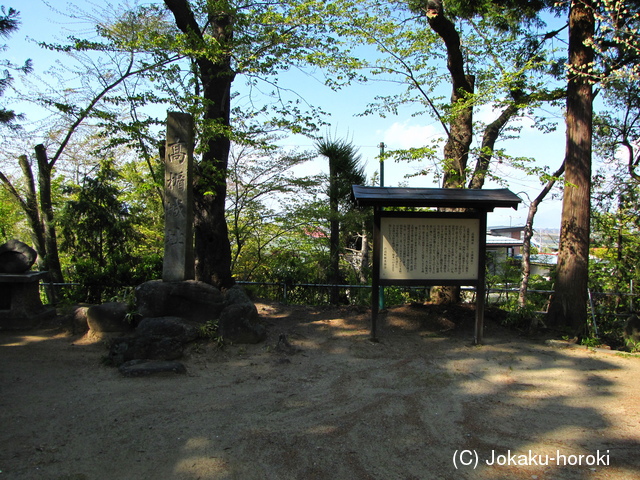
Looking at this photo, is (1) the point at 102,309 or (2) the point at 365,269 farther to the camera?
(2) the point at 365,269

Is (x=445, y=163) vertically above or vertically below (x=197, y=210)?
above

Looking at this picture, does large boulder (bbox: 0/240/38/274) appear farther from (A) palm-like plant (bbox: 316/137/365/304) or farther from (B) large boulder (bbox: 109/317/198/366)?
(A) palm-like plant (bbox: 316/137/365/304)

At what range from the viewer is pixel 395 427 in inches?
153

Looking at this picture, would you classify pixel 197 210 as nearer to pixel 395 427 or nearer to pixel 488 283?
pixel 395 427

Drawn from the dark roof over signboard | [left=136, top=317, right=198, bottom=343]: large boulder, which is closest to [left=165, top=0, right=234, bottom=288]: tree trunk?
[left=136, top=317, right=198, bottom=343]: large boulder

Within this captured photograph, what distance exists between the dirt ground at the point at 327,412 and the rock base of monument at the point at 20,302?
1.36 feet

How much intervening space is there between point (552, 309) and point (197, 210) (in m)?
6.80

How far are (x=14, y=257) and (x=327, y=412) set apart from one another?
618 cm

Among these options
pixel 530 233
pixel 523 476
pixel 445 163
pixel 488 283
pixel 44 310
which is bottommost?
pixel 523 476

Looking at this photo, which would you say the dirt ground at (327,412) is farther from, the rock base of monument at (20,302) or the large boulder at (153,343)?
the rock base of monument at (20,302)

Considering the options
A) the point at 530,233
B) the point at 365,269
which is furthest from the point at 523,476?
the point at 365,269

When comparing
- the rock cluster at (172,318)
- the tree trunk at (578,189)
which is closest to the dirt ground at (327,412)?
the rock cluster at (172,318)

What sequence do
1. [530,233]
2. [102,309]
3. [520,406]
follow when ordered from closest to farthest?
[520,406], [102,309], [530,233]

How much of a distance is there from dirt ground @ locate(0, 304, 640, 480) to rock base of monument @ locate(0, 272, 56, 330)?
0.41m
